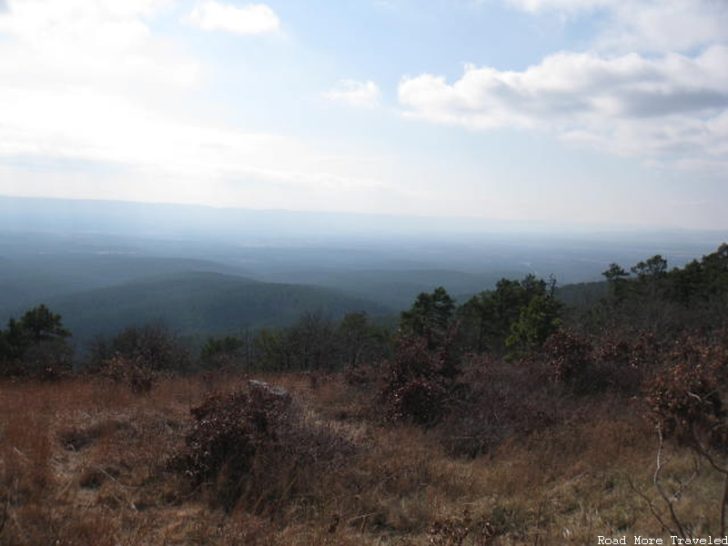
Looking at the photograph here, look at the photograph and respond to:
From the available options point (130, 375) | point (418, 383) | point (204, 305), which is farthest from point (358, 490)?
point (204, 305)

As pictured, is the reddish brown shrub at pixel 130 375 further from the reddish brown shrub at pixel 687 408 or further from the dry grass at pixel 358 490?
the reddish brown shrub at pixel 687 408

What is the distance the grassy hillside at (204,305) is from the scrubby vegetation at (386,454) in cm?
10619

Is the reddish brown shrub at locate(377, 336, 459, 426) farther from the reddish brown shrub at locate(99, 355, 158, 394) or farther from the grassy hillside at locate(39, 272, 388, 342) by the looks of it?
the grassy hillside at locate(39, 272, 388, 342)

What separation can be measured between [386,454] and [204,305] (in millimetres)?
138963

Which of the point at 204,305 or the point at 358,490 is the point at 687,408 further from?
the point at 204,305

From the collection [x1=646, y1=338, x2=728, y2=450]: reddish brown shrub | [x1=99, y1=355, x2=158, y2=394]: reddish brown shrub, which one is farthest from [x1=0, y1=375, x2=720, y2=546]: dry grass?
[x1=99, y1=355, x2=158, y2=394]: reddish brown shrub

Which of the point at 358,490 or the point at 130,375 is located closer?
the point at 358,490

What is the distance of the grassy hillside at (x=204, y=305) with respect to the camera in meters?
119

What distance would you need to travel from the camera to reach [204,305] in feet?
447

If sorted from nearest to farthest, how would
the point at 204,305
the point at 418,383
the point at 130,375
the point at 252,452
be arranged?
the point at 252,452 → the point at 418,383 → the point at 130,375 → the point at 204,305

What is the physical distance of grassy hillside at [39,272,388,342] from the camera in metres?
119

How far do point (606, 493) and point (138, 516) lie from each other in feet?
14.7

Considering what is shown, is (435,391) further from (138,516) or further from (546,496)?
(138,516)

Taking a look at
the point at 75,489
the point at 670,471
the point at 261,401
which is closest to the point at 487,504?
the point at 670,471
